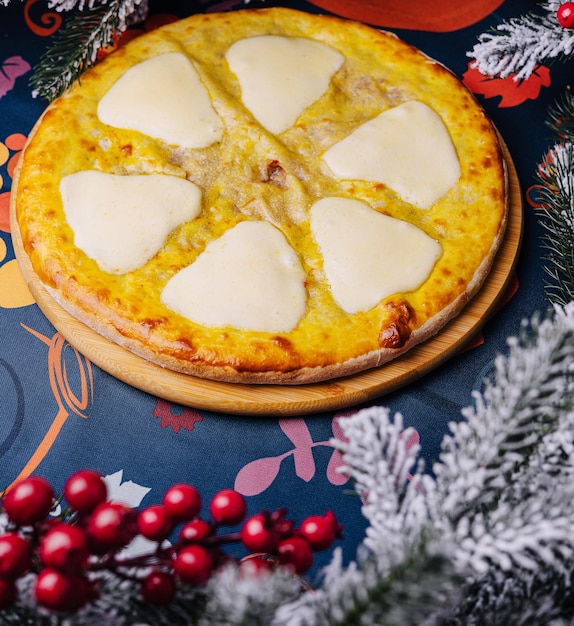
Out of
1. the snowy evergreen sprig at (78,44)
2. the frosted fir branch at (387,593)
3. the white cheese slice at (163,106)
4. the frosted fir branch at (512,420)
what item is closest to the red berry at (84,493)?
the frosted fir branch at (387,593)

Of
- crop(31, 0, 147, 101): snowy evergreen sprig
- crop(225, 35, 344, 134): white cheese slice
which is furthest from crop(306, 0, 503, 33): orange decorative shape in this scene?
crop(31, 0, 147, 101): snowy evergreen sprig

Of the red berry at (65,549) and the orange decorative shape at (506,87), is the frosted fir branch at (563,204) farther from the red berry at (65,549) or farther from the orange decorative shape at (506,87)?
the red berry at (65,549)

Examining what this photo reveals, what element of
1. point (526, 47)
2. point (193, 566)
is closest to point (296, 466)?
point (193, 566)

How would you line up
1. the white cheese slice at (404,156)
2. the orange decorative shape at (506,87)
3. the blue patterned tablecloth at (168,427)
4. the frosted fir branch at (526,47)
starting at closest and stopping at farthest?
the blue patterned tablecloth at (168,427) < the frosted fir branch at (526,47) < the white cheese slice at (404,156) < the orange decorative shape at (506,87)

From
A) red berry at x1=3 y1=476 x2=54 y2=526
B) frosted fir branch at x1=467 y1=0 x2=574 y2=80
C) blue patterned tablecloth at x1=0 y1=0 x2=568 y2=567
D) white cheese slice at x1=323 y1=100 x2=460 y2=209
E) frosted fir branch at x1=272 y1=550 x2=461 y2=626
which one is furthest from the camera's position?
white cheese slice at x1=323 y1=100 x2=460 y2=209

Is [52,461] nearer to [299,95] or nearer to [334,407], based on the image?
[334,407]

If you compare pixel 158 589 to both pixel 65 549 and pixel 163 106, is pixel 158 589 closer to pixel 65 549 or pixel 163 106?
pixel 65 549

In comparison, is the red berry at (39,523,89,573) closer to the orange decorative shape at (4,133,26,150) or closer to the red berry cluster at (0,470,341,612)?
the red berry cluster at (0,470,341,612)
